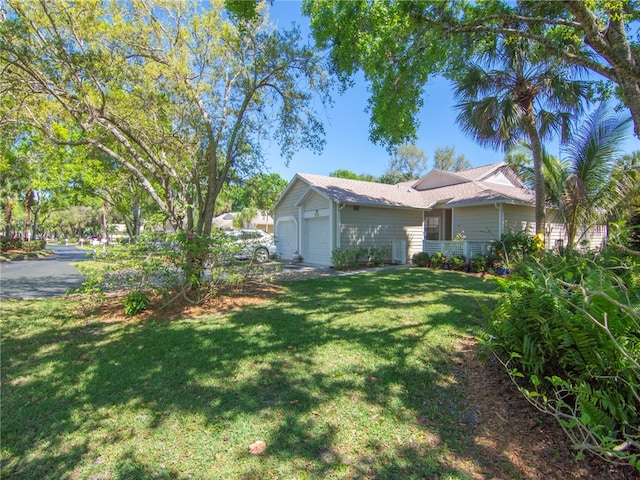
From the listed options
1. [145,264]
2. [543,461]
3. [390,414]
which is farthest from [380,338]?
[145,264]

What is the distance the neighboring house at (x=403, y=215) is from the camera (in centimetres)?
1351

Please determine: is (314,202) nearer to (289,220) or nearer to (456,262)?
(289,220)

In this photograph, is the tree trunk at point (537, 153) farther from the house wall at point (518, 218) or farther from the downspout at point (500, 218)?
the house wall at point (518, 218)

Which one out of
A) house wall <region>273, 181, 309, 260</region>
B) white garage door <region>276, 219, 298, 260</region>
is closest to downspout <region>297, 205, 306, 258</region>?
house wall <region>273, 181, 309, 260</region>

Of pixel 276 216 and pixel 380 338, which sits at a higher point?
pixel 276 216

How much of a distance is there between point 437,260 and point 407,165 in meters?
30.9

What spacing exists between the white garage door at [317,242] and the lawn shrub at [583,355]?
1115 cm

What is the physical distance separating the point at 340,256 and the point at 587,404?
419 inches

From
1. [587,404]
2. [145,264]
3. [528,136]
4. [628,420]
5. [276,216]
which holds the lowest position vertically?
[628,420]

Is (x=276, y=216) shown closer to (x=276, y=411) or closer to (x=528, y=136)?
(x=528, y=136)

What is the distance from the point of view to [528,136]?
412 inches

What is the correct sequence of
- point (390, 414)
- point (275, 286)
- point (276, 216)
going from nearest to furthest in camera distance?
point (390, 414)
point (275, 286)
point (276, 216)

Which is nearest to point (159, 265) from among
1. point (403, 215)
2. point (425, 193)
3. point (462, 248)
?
point (462, 248)

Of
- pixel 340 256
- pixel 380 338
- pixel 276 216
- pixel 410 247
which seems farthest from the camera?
pixel 276 216
